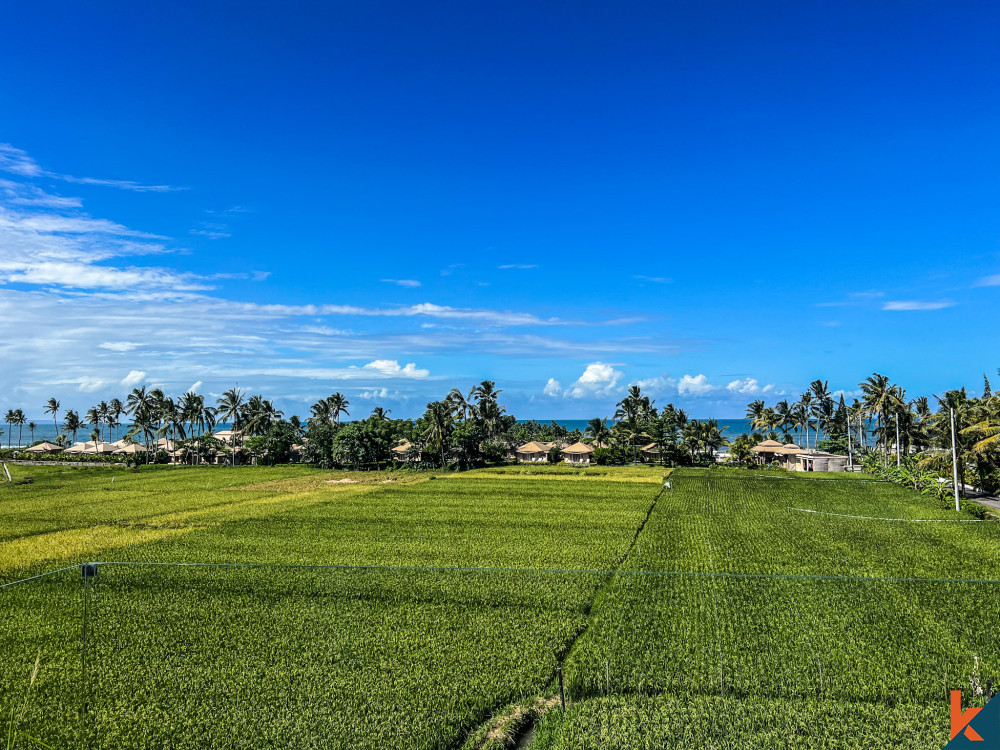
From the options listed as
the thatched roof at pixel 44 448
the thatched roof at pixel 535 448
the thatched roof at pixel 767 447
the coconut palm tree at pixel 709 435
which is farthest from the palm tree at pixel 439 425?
the thatched roof at pixel 44 448

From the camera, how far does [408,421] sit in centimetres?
8506

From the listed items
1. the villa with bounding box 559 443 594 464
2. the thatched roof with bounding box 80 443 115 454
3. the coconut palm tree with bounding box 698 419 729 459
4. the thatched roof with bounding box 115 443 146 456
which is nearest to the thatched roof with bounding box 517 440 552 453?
the villa with bounding box 559 443 594 464

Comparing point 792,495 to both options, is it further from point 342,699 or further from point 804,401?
point 804,401

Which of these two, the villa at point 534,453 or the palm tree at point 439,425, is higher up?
the palm tree at point 439,425

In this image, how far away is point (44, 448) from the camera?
84.7 m

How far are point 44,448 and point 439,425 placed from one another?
2477 inches

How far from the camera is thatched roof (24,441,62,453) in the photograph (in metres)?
83.2

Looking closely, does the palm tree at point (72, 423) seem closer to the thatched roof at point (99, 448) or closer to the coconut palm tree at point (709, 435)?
the thatched roof at point (99, 448)

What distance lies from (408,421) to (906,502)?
62.1 meters

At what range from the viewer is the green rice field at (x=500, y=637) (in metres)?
9.57

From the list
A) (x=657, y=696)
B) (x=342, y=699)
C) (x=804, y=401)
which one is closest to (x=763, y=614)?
(x=657, y=696)

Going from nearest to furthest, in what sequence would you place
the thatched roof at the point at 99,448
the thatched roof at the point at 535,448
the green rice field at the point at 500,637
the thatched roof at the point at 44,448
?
the green rice field at the point at 500,637
the thatched roof at the point at 535,448
the thatched roof at the point at 44,448
the thatched roof at the point at 99,448

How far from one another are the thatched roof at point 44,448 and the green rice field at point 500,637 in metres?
71.0

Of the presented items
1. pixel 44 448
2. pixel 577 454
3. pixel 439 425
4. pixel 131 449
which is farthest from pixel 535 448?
pixel 44 448
